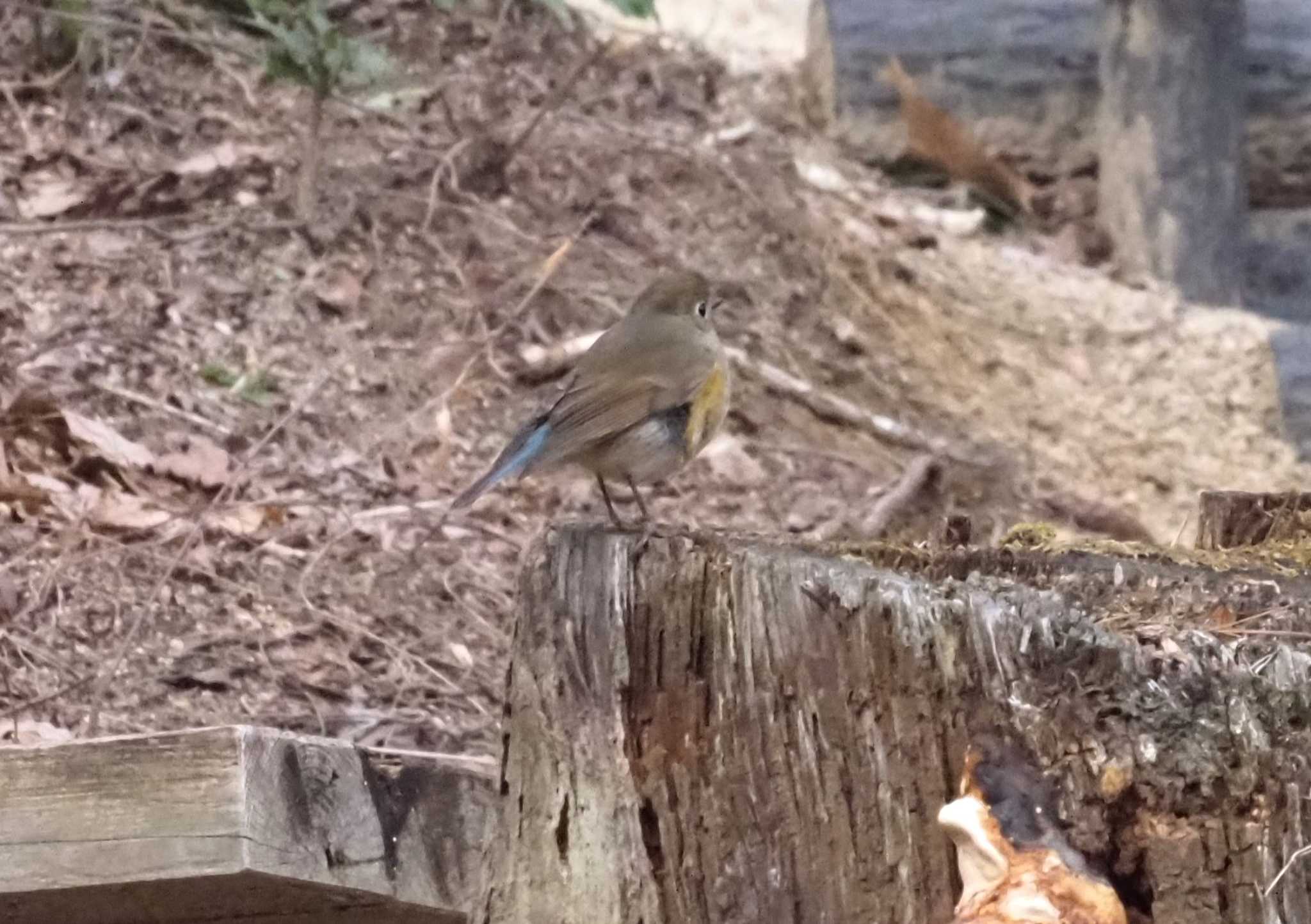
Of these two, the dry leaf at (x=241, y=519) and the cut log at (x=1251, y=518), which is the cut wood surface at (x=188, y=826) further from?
the dry leaf at (x=241, y=519)

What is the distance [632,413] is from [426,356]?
189 cm

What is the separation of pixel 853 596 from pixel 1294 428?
180 inches

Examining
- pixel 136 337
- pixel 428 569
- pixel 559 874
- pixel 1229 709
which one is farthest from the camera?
pixel 136 337

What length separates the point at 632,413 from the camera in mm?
3264

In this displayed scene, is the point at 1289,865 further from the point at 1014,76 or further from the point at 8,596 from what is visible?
the point at 1014,76

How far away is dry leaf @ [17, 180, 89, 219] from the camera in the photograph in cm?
502

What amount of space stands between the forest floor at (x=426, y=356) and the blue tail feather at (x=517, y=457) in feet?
1.92

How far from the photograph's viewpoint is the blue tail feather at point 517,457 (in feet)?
9.98

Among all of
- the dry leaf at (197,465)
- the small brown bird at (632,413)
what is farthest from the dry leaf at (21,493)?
the small brown bird at (632,413)

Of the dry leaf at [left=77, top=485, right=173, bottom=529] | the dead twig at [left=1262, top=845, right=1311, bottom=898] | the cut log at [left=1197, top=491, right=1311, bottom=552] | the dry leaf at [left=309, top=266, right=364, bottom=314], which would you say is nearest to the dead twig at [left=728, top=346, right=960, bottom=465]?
the dry leaf at [left=309, top=266, right=364, bottom=314]

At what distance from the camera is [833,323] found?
593cm

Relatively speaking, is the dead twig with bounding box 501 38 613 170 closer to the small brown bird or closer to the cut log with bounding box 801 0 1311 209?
the cut log with bounding box 801 0 1311 209

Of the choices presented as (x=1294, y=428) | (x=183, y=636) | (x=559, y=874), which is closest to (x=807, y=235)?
(x=1294, y=428)

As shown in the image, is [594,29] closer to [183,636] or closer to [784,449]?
[784,449]
